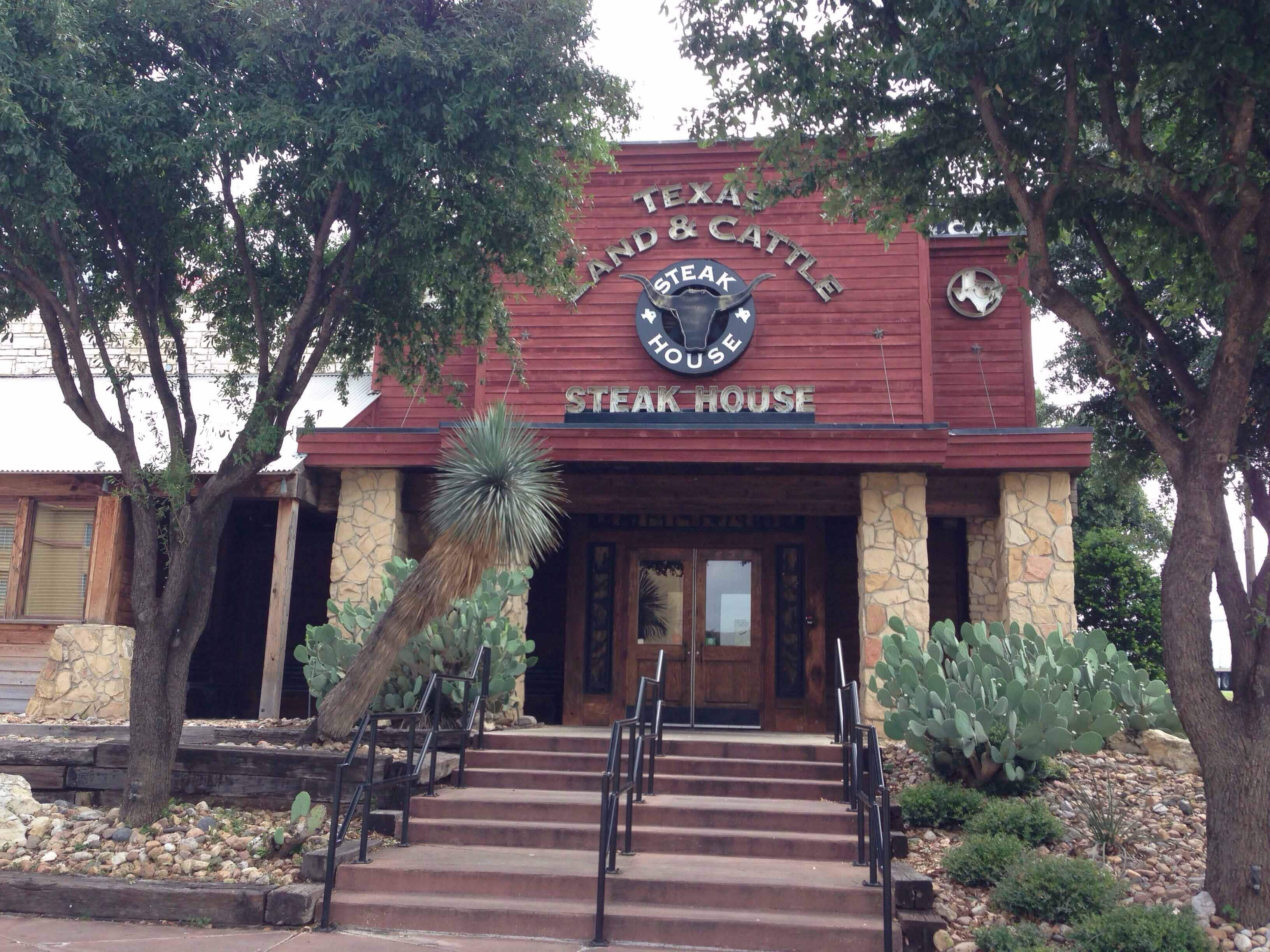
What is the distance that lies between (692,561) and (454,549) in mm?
4527

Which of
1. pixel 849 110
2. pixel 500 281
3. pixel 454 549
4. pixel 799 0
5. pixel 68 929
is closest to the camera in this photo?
pixel 68 929

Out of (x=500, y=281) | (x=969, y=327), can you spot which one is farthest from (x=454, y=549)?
(x=969, y=327)

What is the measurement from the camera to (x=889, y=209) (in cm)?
873

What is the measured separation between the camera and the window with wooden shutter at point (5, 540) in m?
12.9

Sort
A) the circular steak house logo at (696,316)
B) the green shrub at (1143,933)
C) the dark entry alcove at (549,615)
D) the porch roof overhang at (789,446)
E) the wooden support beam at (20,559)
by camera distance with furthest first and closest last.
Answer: the dark entry alcove at (549,615), the wooden support beam at (20,559), the circular steak house logo at (696,316), the porch roof overhang at (789,446), the green shrub at (1143,933)

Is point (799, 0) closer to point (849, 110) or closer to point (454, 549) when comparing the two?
point (849, 110)

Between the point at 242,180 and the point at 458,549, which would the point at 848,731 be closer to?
the point at 458,549

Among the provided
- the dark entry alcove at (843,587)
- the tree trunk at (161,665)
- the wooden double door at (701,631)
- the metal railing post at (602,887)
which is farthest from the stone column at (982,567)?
the tree trunk at (161,665)

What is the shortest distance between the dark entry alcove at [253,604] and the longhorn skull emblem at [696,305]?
18.9 ft

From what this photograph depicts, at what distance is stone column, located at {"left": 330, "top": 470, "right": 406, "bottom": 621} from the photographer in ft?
38.3

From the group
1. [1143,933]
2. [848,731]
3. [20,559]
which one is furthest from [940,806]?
[20,559]

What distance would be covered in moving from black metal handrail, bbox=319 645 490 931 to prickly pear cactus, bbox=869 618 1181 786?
10.9ft

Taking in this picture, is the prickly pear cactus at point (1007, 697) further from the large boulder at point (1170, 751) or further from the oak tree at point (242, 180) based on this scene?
the oak tree at point (242, 180)

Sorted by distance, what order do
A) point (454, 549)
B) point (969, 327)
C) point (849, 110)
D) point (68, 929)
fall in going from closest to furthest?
point (68, 929)
point (849, 110)
point (454, 549)
point (969, 327)
